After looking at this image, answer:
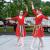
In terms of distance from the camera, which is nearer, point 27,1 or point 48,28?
point 48,28

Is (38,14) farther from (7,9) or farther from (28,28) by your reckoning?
(7,9)

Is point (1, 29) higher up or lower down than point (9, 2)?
lower down

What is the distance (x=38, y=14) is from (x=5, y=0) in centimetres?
2753

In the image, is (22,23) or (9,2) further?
(9,2)

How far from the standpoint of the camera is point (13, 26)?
38.9 m

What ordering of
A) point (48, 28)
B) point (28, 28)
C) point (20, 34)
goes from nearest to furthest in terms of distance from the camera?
1. point (20, 34)
2. point (48, 28)
3. point (28, 28)

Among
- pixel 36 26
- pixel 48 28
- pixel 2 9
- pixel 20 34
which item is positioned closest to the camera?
pixel 36 26

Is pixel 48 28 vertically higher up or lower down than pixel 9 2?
lower down

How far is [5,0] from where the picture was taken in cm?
4141

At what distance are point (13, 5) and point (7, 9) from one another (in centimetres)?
104

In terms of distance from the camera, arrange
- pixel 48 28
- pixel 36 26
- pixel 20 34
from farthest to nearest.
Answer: pixel 48 28
pixel 20 34
pixel 36 26

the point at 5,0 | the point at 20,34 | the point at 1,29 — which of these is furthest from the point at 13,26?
the point at 20,34

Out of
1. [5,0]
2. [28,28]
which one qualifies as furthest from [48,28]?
[5,0]

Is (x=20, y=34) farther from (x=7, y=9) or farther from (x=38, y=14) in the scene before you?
(x=7, y=9)
